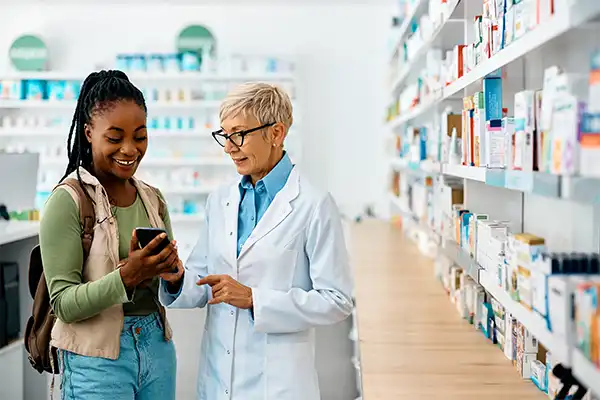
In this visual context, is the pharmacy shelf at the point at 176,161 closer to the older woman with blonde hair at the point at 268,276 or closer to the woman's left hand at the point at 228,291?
the older woman with blonde hair at the point at 268,276

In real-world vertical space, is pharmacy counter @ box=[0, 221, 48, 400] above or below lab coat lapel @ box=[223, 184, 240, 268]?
below

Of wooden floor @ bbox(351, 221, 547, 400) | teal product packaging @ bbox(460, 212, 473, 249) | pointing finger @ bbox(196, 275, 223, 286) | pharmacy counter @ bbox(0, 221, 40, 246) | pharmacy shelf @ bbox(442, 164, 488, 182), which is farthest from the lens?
pharmacy counter @ bbox(0, 221, 40, 246)

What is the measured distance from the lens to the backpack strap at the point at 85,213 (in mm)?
2078

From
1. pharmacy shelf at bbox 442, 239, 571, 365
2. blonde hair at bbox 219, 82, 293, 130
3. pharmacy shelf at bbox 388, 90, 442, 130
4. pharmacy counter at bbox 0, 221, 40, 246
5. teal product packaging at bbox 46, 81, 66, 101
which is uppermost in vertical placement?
teal product packaging at bbox 46, 81, 66, 101

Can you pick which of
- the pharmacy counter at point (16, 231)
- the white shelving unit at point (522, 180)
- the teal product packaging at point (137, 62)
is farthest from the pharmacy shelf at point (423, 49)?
the teal product packaging at point (137, 62)

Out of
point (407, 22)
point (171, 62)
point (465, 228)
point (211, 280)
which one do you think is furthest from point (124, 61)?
point (211, 280)

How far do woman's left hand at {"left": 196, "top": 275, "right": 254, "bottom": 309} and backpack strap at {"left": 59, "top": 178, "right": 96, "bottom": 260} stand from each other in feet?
1.04

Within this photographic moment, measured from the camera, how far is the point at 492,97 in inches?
104

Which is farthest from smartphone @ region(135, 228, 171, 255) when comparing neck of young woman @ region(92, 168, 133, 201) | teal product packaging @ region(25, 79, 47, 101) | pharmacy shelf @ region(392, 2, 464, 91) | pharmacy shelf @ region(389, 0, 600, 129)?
teal product packaging @ region(25, 79, 47, 101)

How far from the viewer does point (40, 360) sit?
2199 mm

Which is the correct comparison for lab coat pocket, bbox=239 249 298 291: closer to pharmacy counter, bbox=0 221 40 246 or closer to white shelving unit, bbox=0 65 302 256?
pharmacy counter, bbox=0 221 40 246

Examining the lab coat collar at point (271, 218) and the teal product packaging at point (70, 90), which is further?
the teal product packaging at point (70, 90)

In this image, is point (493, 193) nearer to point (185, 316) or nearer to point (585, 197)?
point (585, 197)

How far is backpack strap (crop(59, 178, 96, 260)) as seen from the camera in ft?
6.82
